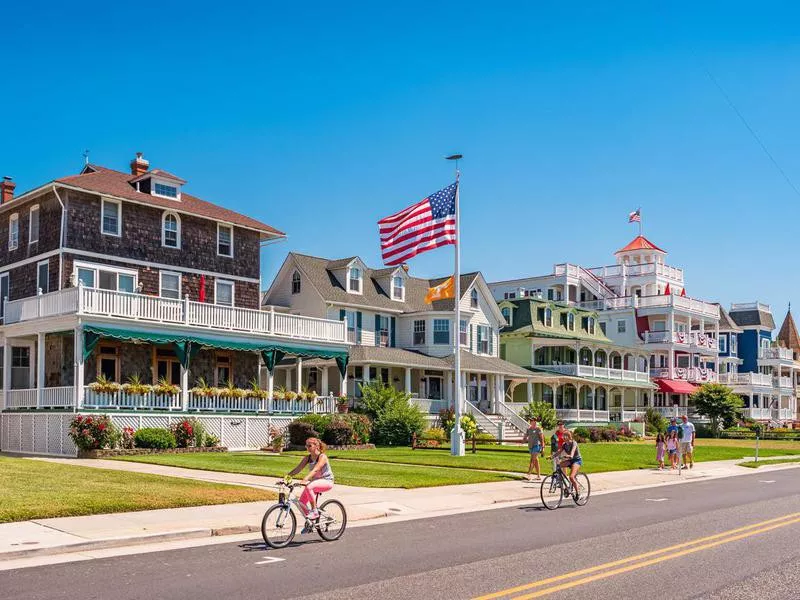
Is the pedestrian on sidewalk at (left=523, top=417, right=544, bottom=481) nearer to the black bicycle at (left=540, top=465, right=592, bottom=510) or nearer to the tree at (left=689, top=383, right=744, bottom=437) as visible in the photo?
the black bicycle at (left=540, top=465, right=592, bottom=510)

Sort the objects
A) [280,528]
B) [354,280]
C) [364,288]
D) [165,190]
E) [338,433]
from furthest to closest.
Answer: [364,288] < [354,280] < [165,190] < [338,433] < [280,528]

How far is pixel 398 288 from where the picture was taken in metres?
54.7

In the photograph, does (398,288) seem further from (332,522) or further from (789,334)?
(789,334)

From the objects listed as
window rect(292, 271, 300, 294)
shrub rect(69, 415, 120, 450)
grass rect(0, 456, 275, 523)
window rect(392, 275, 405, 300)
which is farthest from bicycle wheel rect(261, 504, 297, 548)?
window rect(392, 275, 405, 300)

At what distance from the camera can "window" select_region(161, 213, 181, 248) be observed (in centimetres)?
3866

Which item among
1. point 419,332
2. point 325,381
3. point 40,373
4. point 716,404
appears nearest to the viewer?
point 40,373

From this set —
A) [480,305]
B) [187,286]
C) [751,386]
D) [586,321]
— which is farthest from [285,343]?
[751,386]

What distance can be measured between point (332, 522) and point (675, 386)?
204 feet

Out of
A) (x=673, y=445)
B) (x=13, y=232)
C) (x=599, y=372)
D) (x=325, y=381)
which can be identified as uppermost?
(x=13, y=232)

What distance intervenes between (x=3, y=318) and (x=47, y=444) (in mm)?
7639

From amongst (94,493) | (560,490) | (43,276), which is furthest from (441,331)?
(94,493)

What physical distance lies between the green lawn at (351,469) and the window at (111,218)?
33.6 feet

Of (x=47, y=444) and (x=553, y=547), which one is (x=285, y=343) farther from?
(x=553, y=547)

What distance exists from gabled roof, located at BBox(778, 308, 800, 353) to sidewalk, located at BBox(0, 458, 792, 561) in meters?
81.4
